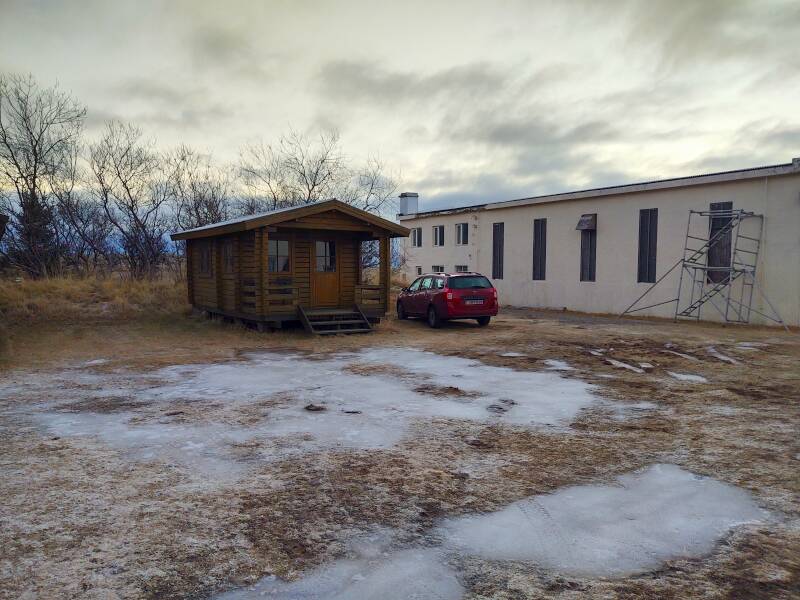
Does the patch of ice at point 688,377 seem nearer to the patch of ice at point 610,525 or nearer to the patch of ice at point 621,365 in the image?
the patch of ice at point 621,365

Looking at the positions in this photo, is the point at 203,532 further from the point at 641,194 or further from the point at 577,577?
the point at 641,194

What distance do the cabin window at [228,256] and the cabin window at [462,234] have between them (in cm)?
1398

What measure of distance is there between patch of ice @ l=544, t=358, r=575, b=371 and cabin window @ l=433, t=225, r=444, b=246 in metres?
19.2

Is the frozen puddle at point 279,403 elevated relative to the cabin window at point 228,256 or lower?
lower

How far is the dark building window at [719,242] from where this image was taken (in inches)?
695

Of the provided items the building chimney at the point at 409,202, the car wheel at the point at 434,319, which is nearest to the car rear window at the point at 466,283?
the car wheel at the point at 434,319

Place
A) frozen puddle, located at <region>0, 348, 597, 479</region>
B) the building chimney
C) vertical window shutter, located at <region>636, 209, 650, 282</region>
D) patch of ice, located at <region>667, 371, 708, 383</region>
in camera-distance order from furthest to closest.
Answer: the building chimney, vertical window shutter, located at <region>636, 209, 650, 282</region>, patch of ice, located at <region>667, 371, 708, 383</region>, frozen puddle, located at <region>0, 348, 597, 479</region>

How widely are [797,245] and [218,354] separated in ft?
52.2

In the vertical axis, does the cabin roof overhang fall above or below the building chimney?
below

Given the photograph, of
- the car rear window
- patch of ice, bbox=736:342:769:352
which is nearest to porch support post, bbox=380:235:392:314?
the car rear window

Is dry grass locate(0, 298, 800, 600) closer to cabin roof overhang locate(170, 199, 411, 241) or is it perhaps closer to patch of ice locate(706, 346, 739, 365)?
patch of ice locate(706, 346, 739, 365)

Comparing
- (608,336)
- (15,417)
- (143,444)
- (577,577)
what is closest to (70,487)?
(143,444)

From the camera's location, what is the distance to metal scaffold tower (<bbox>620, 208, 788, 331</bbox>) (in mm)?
17109

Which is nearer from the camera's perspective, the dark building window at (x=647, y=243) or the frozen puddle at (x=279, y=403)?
the frozen puddle at (x=279, y=403)
